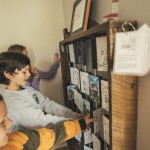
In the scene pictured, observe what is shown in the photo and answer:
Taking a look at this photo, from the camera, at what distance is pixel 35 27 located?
2.03 meters

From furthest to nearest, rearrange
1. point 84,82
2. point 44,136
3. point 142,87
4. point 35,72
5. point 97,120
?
point 35,72, point 84,82, point 97,120, point 44,136, point 142,87

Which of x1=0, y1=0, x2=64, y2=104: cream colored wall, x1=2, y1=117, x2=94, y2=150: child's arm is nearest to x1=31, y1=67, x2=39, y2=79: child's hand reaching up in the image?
x1=0, y1=0, x2=64, y2=104: cream colored wall

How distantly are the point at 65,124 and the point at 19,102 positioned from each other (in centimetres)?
30

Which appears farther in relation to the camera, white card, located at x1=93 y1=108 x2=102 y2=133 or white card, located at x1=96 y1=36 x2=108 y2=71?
white card, located at x1=93 y1=108 x2=102 y2=133

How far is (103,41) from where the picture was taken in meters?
0.85

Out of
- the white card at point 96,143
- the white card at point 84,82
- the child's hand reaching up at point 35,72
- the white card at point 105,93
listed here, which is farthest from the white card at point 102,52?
the child's hand reaching up at point 35,72

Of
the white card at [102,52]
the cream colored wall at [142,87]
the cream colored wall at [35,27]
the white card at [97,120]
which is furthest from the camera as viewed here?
the cream colored wall at [35,27]

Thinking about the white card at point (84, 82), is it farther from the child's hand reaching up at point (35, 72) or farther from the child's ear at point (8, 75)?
the child's hand reaching up at point (35, 72)

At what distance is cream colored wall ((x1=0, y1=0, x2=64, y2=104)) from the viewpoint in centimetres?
195

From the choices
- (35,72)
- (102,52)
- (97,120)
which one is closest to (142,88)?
(102,52)

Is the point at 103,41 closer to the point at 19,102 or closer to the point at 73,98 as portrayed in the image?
the point at 19,102

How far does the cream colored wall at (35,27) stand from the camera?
1.95 m

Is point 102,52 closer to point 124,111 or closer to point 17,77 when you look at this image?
point 124,111

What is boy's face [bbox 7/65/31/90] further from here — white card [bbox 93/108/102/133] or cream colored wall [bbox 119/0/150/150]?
cream colored wall [bbox 119/0/150/150]
